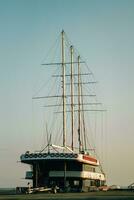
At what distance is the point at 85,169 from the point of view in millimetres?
80938

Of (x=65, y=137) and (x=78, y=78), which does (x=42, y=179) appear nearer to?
(x=65, y=137)

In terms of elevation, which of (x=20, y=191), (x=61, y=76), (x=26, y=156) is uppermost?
(x=61, y=76)

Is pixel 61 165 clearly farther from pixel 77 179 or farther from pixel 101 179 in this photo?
pixel 101 179

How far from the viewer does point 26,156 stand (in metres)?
74.9

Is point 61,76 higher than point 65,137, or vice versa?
point 61,76

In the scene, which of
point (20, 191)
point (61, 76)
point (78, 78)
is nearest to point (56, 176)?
point (20, 191)

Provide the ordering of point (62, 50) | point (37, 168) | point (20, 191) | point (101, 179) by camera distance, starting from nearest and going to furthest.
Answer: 1. point (20, 191)
2. point (37, 168)
3. point (62, 50)
4. point (101, 179)

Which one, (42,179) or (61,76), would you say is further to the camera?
(61,76)

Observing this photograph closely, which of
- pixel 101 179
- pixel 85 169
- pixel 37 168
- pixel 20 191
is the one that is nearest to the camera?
pixel 20 191

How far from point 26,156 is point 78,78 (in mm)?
32397

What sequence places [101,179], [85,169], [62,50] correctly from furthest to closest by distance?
[101,179]
[62,50]
[85,169]

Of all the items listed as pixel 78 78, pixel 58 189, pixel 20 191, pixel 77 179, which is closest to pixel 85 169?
pixel 77 179

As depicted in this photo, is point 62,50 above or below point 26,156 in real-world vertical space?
above

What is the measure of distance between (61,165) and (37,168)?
367cm
